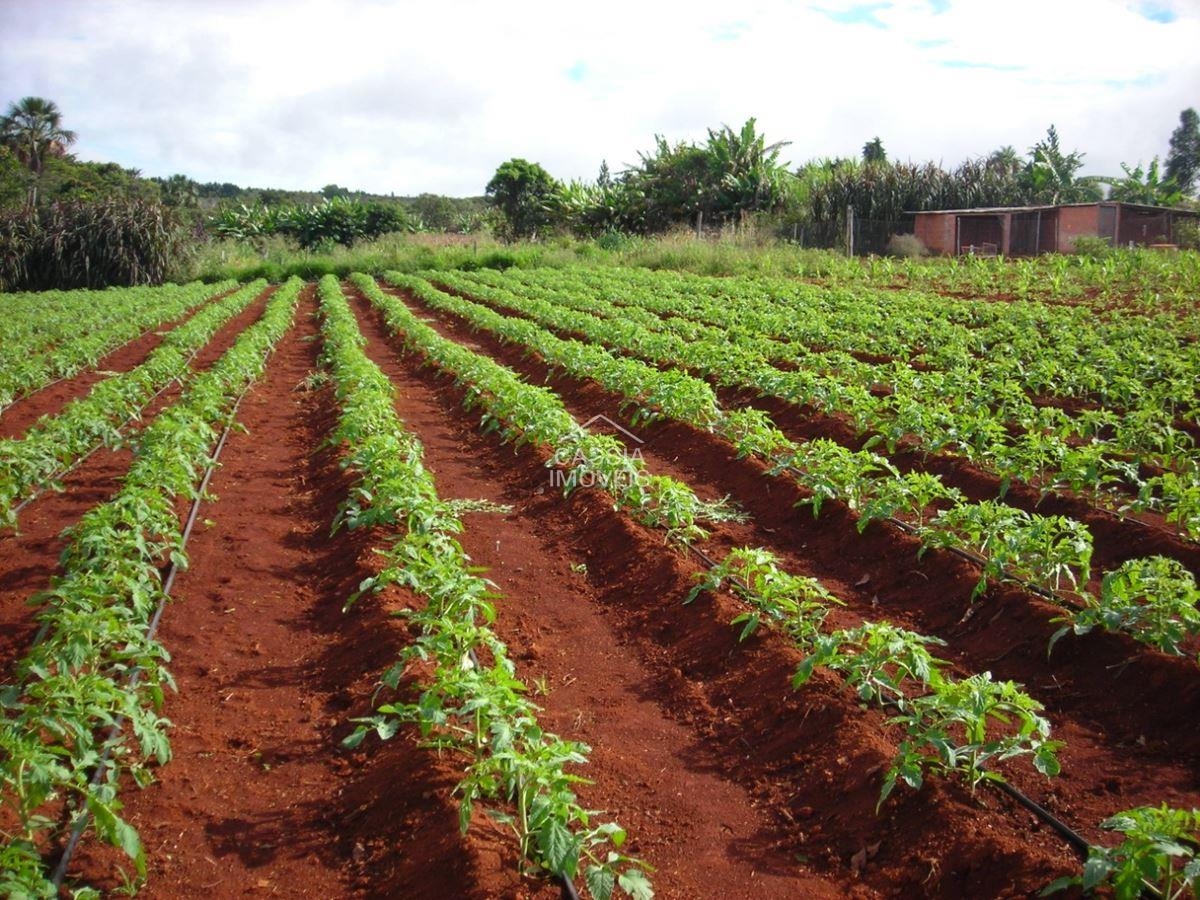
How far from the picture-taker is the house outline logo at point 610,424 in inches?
392

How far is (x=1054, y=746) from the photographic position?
357 cm

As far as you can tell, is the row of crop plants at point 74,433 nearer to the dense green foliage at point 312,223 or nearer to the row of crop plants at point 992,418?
the row of crop plants at point 992,418

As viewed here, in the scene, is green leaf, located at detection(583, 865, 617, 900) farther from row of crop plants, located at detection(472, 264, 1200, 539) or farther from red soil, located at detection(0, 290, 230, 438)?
red soil, located at detection(0, 290, 230, 438)

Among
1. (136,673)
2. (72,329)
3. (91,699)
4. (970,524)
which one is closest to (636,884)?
(91,699)

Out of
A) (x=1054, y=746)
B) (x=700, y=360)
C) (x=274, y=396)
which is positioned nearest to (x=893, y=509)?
(x=1054, y=746)

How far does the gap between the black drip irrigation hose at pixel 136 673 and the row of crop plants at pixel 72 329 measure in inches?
178

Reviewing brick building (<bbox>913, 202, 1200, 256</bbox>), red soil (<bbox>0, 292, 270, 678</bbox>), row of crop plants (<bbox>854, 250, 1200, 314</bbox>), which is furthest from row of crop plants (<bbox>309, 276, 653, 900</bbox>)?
brick building (<bbox>913, 202, 1200, 256</bbox>)

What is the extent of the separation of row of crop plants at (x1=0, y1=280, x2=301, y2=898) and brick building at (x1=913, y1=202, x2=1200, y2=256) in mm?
27018

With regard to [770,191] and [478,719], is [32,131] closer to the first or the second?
[770,191]

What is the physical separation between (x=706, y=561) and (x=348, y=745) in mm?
2913

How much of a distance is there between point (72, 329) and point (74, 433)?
11.1 m

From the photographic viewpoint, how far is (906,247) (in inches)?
1187

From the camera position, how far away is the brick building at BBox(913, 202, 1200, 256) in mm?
29125

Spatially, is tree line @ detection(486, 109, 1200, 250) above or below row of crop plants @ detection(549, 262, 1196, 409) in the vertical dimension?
above
